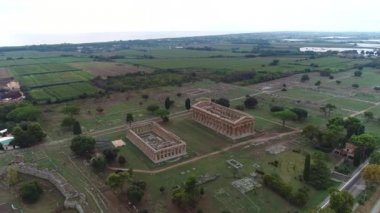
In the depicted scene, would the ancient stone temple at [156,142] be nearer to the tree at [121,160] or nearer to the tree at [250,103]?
the tree at [121,160]

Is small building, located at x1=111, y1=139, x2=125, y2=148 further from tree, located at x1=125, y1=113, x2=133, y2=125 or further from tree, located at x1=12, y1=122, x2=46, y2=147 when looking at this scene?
tree, located at x1=12, y1=122, x2=46, y2=147

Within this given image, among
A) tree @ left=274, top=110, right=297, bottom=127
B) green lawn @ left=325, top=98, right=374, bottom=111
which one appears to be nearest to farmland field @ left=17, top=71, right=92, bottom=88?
tree @ left=274, top=110, right=297, bottom=127

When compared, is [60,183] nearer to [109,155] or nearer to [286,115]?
[109,155]

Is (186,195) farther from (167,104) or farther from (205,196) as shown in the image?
(167,104)

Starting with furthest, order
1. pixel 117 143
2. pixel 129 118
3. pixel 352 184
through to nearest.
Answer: pixel 129 118, pixel 117 143, pixel 352 184

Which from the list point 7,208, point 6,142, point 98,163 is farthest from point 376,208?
point 6,142

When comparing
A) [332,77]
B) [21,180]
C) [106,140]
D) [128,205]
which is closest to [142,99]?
[106,140]

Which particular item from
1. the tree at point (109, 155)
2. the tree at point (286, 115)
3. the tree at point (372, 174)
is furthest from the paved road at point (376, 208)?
the tree at point (109, 155)
